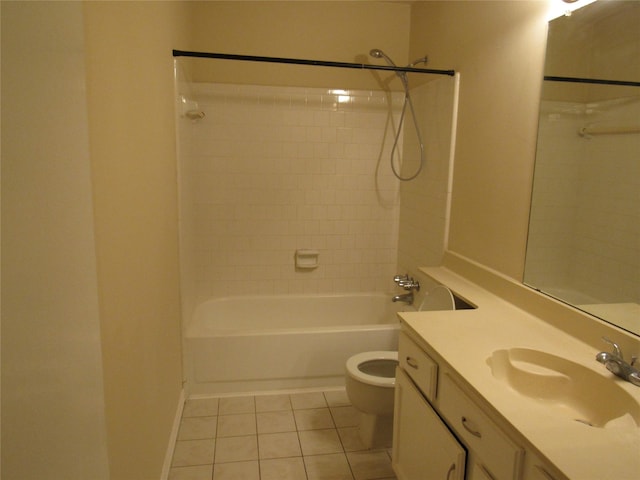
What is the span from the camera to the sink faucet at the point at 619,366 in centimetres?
120

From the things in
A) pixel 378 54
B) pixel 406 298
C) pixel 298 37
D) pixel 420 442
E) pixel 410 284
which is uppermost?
pixel 298 37

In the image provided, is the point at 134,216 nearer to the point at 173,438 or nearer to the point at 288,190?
the point at 173,438

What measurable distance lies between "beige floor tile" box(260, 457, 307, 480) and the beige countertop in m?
0.96

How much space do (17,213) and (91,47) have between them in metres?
0.44

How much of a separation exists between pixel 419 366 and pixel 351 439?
948 mm

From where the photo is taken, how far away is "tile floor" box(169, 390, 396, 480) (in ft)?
6.74

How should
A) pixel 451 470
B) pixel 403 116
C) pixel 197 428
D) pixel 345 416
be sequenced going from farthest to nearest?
pixel 403 116, pixel 345 416, pixel 197 428, pixel 451 470

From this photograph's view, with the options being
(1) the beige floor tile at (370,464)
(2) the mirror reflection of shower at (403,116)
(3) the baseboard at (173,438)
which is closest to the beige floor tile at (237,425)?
(3) the baseboard at (173,438)

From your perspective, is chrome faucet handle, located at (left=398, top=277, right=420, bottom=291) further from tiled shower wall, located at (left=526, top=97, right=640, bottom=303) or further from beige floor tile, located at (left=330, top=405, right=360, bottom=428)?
tiled shower wall, located at (left=526, top=97, right=640, bottom=303)

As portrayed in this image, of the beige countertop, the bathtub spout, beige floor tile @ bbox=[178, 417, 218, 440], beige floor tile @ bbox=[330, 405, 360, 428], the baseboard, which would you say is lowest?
beige floor tile @ bbox=[178, 417, 218, 440]

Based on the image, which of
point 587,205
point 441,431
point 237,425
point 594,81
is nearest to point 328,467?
point 237,425

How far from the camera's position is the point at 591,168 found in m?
1.55

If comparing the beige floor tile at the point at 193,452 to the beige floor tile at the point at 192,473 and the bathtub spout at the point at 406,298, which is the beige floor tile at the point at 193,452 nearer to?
the beige floor tile at the point at 192,473

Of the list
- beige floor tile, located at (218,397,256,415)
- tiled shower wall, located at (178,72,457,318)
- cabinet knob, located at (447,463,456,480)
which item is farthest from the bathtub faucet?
cabinet knob, located at (447,463,456,480)
